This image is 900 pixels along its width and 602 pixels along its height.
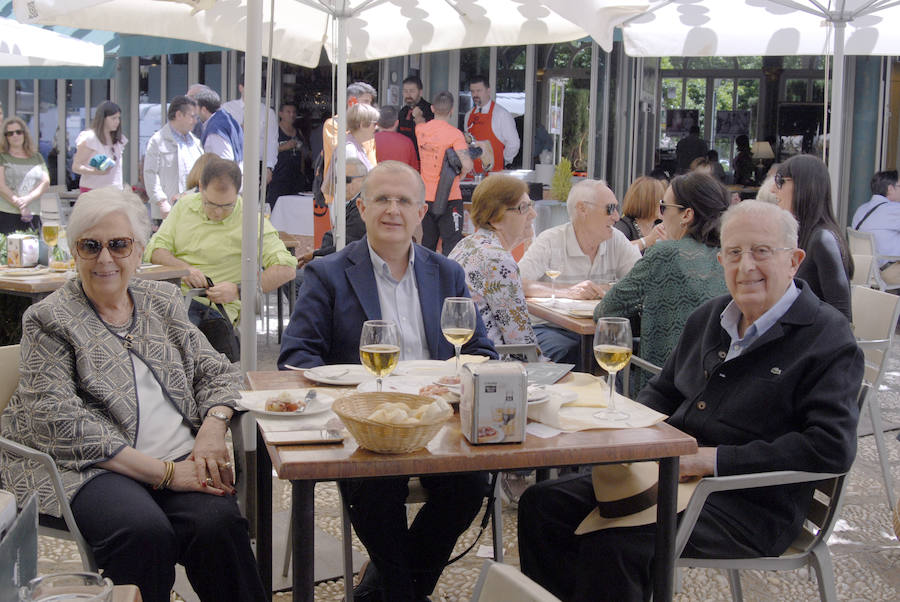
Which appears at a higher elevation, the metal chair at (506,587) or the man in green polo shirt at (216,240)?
the man in green polo shirt at (216,240)

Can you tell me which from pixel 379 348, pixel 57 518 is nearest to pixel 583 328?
pixel 379 348

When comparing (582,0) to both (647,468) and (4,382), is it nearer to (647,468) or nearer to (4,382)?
(647,468)

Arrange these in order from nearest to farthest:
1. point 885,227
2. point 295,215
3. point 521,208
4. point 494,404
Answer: point 494,404 → point 521,208 → point 885,227 → point 295,215

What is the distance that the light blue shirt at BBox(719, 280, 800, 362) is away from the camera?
2525 millimetres

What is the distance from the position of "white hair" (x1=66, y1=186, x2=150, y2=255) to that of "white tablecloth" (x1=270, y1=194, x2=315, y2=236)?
657 centimetres

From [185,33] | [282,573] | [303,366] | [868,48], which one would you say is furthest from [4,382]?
[868,48]

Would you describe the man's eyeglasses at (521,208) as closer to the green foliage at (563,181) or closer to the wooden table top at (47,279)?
the wooden table top at (47,279)

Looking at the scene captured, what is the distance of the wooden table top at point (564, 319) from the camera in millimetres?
3983

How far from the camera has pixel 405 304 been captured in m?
3.12

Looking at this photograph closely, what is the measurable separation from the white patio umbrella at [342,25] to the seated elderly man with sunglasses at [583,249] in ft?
3.64

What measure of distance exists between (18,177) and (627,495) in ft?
25.9

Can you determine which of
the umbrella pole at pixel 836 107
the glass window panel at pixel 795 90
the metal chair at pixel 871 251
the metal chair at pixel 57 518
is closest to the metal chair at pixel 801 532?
the metal chair at pixel 57 518

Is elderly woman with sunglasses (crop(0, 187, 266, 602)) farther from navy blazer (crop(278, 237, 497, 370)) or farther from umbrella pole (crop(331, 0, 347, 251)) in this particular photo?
umbrella pole (crop(331, 0, 347, 251))

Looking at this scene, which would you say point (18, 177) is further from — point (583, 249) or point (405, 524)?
point (405, 524)
